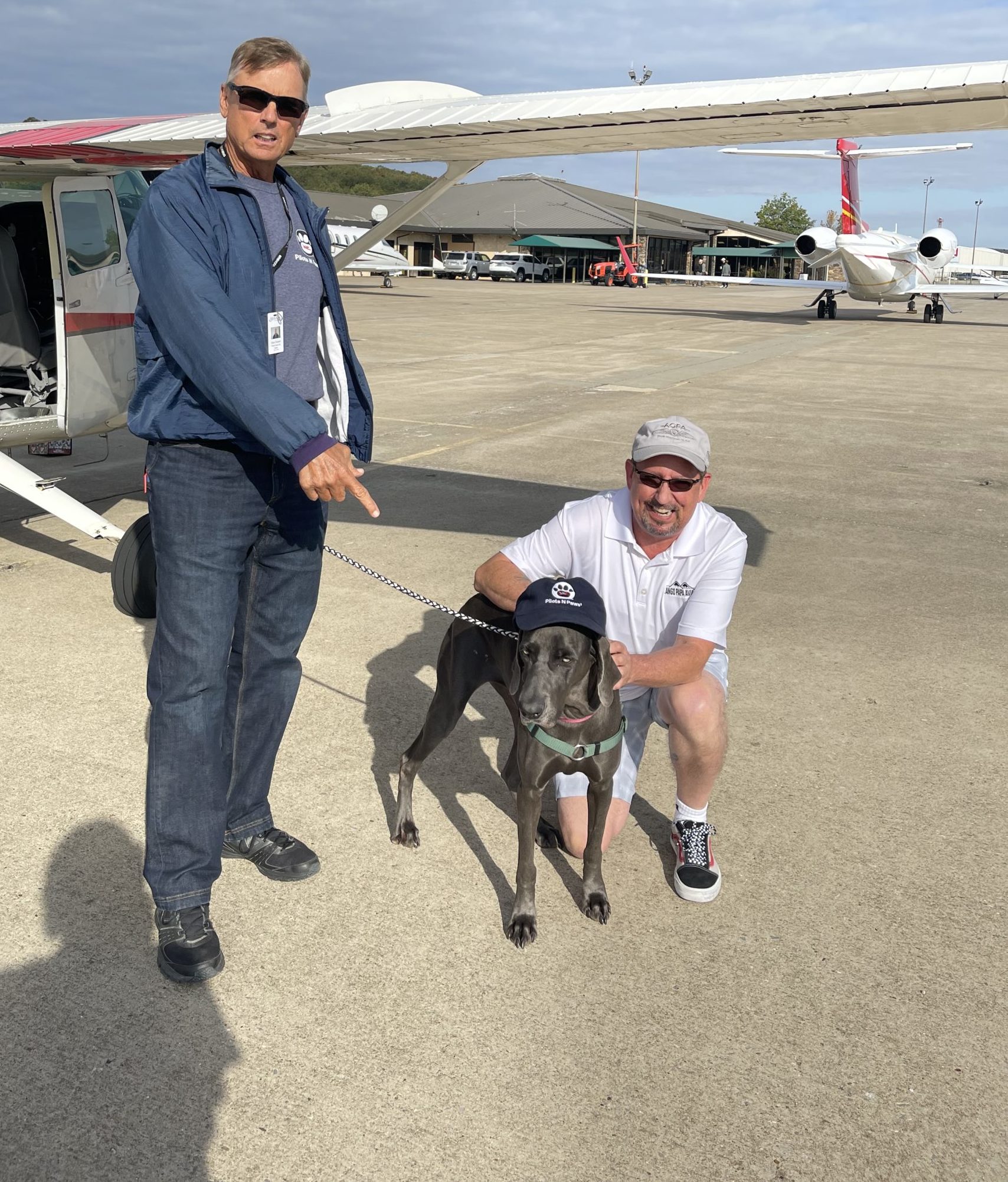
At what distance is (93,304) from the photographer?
654 centimetres

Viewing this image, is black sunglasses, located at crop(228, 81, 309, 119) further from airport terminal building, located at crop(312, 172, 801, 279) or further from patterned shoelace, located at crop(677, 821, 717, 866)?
airport terminal building, located at crop(312, 172, 801, 279)

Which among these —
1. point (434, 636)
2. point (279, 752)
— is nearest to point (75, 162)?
point (434, 636)

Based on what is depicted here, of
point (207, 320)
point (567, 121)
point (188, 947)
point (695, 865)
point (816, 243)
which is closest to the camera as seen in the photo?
point (207, 320)

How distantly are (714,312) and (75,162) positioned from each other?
3775 cm

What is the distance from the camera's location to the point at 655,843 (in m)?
3.55

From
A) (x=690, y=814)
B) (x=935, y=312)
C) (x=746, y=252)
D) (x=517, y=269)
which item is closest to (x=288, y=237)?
(x=690, y=814)

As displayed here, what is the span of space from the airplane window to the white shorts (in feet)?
15.9

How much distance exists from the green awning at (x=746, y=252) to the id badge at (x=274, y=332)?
107273 millimetres

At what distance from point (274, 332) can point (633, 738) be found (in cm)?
172

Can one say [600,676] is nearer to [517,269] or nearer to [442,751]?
[442,751]

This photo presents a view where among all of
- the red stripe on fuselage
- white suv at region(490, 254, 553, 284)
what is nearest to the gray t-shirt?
the red stripe on fuselage

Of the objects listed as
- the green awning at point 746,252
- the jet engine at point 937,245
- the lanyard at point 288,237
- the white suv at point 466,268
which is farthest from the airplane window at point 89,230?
the green awning at point 746,252

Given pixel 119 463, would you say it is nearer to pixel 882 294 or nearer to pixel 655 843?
pixel 655 843

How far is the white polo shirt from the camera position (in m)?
3.24
